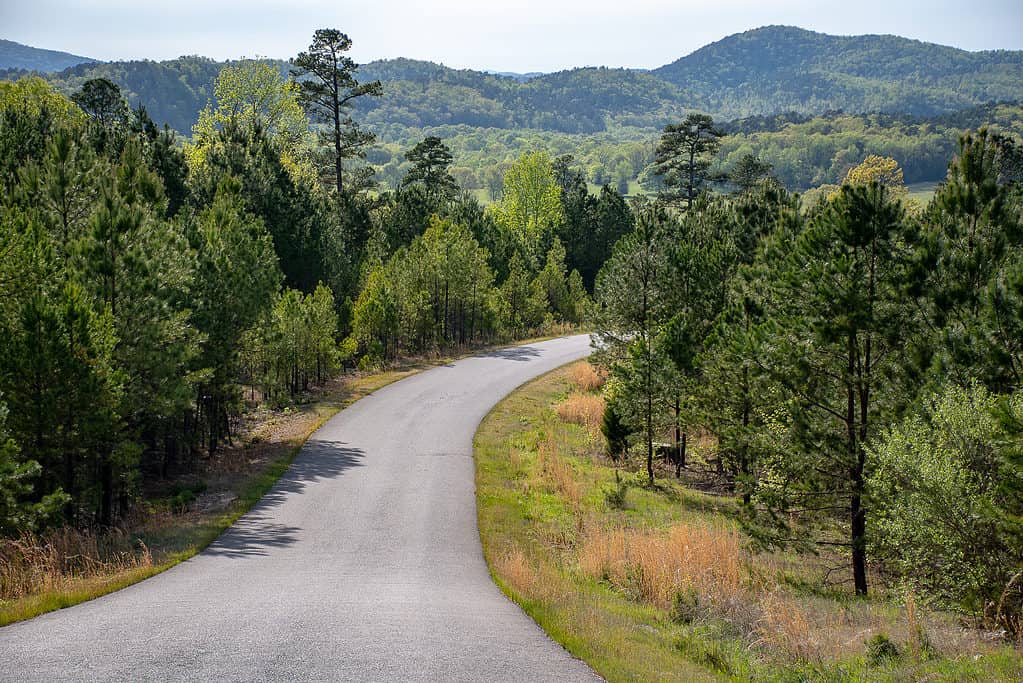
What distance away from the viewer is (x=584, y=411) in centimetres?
3472

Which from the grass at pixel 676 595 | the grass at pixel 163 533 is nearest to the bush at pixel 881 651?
the grass at pixel 676 595

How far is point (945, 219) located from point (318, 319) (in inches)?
1026

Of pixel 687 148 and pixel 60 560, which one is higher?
pixel 687 148

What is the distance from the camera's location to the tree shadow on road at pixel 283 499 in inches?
648

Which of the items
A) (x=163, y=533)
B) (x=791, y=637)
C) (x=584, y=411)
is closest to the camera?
(x=791, y=637)

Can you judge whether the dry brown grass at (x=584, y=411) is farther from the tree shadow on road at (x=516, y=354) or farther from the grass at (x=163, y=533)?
the tree shadow on road at (x=516, y=354)

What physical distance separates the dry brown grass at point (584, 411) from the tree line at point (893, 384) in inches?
404

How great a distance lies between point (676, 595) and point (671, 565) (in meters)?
1.86

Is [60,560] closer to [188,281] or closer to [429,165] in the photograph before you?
[188,281]

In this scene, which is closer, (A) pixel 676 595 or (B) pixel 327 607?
(B) pixel 327 607

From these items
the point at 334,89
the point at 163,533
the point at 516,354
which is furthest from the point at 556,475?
the point at 334,89

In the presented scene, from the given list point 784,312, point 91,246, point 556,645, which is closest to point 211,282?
point 91,246

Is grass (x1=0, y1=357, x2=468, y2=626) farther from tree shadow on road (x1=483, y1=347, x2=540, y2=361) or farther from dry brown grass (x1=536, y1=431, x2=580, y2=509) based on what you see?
tree shadow on road (x1=483, y1=347, x2=540, y2=361)

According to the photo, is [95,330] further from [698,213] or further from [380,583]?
[698,213]
